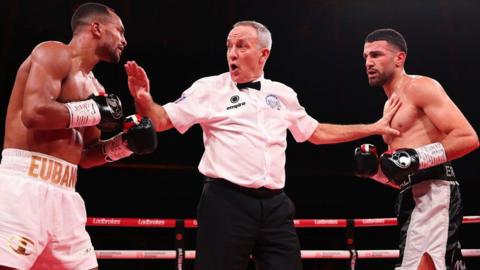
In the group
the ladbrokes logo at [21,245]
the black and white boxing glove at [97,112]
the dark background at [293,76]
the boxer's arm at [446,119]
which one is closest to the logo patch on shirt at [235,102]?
the black and white boxing glove at [97,112]

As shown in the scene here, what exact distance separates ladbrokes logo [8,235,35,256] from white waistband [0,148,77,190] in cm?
23

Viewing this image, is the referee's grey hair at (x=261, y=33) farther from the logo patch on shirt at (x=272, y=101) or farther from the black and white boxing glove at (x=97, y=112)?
the black and white boxing glove at (x=97, y=112)

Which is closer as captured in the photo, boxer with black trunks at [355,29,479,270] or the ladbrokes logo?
the ladbrokes logo

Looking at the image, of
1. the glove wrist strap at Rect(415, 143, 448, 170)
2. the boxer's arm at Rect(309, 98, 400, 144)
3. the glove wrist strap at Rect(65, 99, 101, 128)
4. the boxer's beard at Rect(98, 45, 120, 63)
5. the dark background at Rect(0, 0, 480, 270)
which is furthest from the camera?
the dark background at Rect(0, 0, 480, 270)

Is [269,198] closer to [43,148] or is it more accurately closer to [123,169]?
[43,148]

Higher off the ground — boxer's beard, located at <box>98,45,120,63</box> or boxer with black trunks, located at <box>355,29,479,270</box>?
boxer's beard, located at <box>98,45,120,63</box>

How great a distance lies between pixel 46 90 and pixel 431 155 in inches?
61.5

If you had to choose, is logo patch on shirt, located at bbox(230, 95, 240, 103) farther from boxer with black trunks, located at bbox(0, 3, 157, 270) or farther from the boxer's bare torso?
the boxer's bare torso

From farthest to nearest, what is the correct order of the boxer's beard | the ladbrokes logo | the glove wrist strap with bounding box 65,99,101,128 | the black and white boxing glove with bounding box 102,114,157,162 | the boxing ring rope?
the boxing ring rope
the boxer's beard
the black and white boxing glove with bounding box 102,114,157,162
the glove wrist strap with bounding box 65,99,101,128
the ladbrokes logo

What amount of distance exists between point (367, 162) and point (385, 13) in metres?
5.71

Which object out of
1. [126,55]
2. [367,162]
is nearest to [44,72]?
[367,162]

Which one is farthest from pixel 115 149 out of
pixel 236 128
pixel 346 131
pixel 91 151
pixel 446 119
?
pixel 446 119

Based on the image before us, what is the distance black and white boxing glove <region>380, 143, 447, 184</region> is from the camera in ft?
7.36

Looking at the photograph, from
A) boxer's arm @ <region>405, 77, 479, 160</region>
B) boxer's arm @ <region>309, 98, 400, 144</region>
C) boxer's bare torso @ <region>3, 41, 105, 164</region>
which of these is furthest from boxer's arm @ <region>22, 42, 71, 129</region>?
boxer's arm @ <region>405, 77, 479, 160</region>
